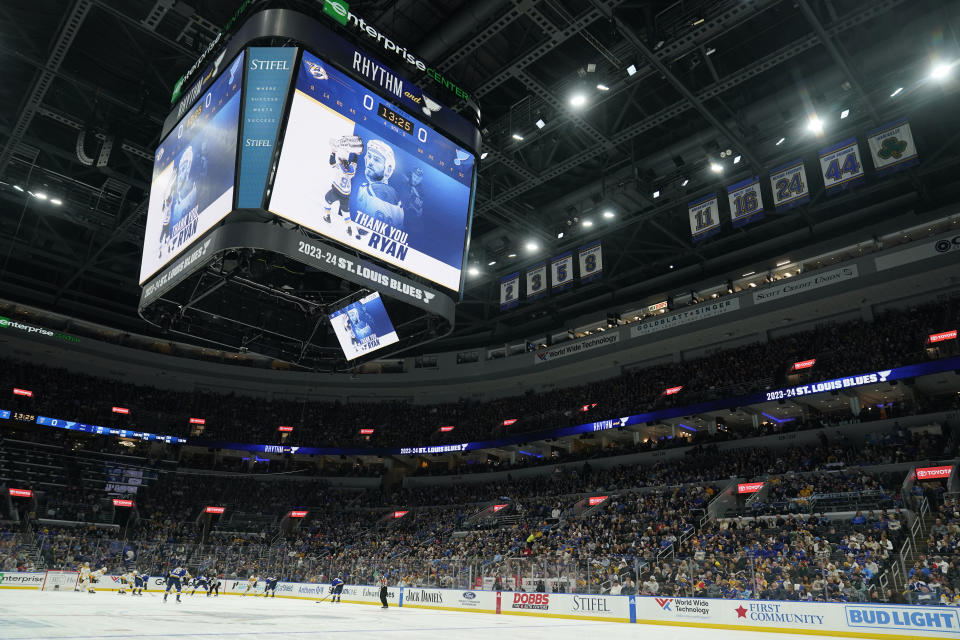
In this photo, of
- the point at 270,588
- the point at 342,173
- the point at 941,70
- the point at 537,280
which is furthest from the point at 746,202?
the point at 270,588

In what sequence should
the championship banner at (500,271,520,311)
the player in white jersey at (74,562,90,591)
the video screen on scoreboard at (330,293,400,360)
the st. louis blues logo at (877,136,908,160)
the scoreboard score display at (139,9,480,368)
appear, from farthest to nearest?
1. the championship banner at (500,271,520,311)
2. the player in white jersey at (74,562,90,591)
3. the st. louis blues logo at (877,136,908,160)
4. the video screen on scoreboard at (330,293,400,360)
5. the scoreboard score display at (139,9,480,368)

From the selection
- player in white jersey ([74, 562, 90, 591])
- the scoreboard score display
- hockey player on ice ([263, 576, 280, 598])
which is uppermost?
the scoreboard score display

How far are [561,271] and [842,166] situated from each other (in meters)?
9.56

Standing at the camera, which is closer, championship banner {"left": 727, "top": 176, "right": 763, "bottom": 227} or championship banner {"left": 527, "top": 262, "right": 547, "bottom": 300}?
championship banner {"left": 727, "top": 176, "right": 763, "bottom": 227}

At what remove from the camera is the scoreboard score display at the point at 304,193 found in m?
9.91

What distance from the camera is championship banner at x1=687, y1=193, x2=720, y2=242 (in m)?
19.5

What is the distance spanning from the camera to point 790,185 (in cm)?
1775

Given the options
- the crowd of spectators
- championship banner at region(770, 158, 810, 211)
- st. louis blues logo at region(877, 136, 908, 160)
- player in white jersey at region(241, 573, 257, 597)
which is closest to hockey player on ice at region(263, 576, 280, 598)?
player in white jersey at region(241, 573, 257, 597)

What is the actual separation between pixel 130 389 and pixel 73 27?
31389 mm

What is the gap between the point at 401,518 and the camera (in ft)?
121

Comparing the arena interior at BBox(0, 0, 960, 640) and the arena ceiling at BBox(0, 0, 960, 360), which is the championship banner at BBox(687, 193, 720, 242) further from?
the arena ceiling at BBox(0, 0, 960, 360)

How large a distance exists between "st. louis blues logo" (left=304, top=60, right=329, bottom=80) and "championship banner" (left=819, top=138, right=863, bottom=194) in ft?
44.0

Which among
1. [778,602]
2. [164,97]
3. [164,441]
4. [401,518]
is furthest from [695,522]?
[164,441]

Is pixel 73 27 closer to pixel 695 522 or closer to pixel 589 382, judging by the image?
pixel 695 522
